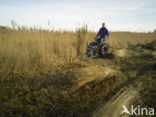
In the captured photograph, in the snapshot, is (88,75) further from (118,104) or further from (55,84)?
(118,104)

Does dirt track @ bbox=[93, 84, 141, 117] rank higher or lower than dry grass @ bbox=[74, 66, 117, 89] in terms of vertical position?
lower

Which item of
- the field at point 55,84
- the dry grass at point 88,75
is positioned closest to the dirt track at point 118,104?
the field at point 55,84

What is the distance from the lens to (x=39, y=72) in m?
2.50

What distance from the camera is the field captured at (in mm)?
1448

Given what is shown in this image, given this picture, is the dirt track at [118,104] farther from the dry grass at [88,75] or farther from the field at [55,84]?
the dry grass at [88,75]

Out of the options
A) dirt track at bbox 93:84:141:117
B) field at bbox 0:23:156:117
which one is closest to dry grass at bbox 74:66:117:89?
field at bbox 0:23:156:117

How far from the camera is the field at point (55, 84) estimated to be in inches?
57.0

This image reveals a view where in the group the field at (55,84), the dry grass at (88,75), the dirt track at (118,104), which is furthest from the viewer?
the dry grass at (88,75)

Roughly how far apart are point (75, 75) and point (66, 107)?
56cm

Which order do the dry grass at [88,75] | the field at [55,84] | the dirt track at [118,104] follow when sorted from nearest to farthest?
the dirt track at [118,104], the field at [55,84], the dry grass at [88,75]

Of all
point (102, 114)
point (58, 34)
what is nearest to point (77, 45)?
point (58, 34)

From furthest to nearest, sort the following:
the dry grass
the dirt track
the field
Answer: the dry grass, the field, the dirt track

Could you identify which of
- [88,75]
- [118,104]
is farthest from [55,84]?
[118,104]

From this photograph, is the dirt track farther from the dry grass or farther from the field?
the dry grass
